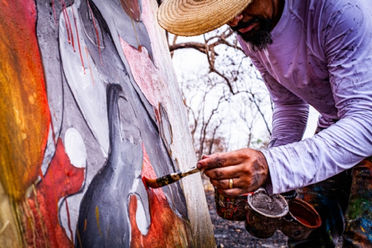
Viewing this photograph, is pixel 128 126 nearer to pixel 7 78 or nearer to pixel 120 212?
pixel 120 212

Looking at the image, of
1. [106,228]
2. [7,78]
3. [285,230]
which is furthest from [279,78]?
[7,78]

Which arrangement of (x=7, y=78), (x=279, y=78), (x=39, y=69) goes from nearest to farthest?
(x=7, y=78), (x=39, y=69), (x=279, y=78)

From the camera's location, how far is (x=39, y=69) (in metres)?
1.06

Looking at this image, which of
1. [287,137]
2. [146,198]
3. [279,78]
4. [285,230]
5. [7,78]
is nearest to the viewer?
[7,78]

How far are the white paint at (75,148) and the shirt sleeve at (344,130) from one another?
64 centimetres

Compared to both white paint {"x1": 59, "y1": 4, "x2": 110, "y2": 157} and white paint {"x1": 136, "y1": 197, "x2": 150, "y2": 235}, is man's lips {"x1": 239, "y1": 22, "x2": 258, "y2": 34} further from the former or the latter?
white paint {"x1": 136, "y1": 197, "x2": 150, "y2": 235}

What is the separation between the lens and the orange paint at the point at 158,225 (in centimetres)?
133

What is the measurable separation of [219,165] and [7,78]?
0.70 m

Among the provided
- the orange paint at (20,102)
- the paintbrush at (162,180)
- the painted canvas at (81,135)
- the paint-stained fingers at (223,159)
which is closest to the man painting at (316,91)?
the paint-stained fingers at (223,159)

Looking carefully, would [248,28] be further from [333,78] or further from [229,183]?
[229,183]

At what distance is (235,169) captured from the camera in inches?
45.6

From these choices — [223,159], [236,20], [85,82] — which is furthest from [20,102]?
[236,20]

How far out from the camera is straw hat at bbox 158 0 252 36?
1366 millimetres

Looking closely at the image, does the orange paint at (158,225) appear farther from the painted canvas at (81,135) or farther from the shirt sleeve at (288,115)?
the shirt sleeve at (288,115)
